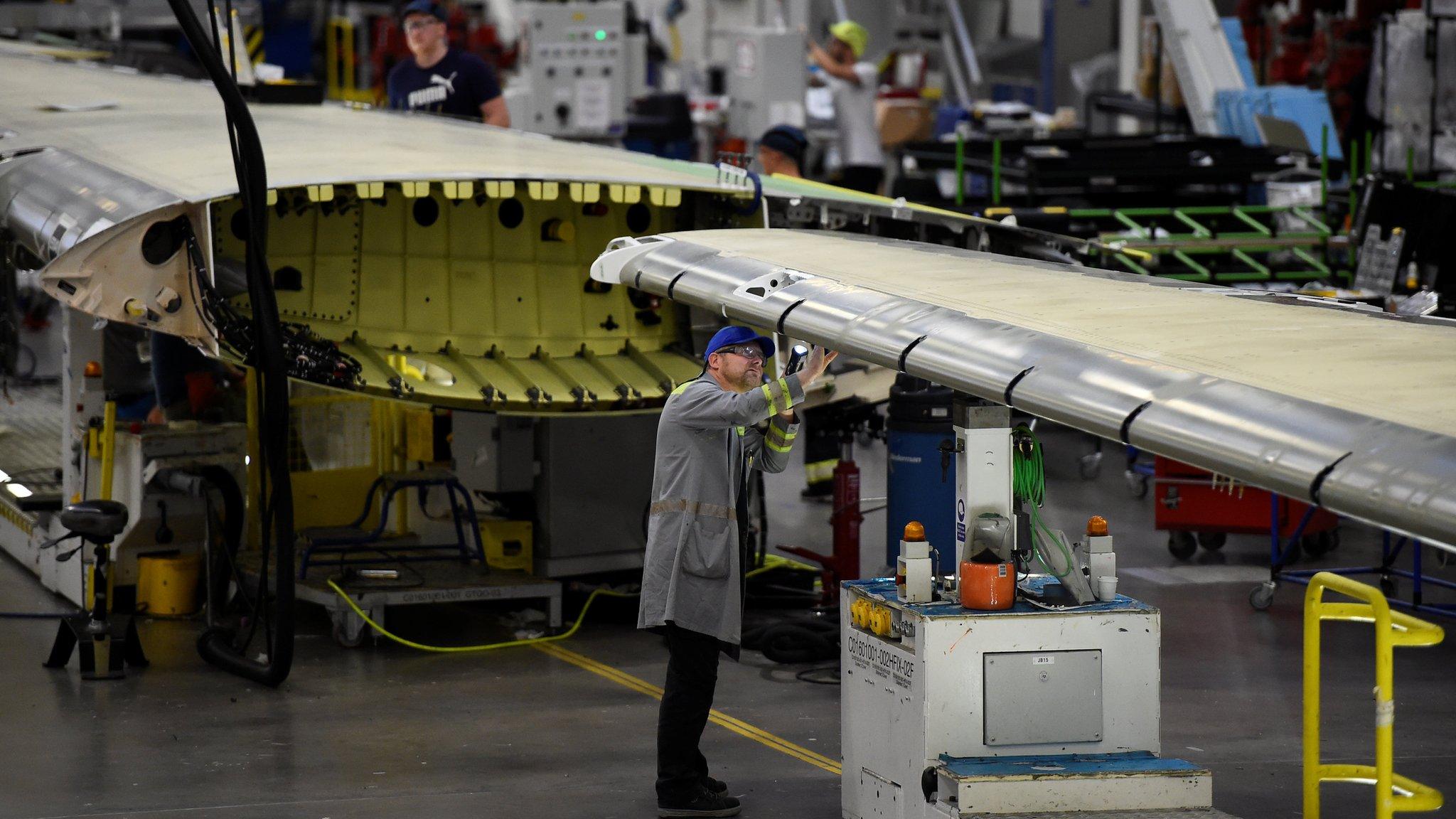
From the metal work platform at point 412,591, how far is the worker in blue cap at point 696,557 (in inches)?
102

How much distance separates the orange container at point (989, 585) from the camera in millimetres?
5273

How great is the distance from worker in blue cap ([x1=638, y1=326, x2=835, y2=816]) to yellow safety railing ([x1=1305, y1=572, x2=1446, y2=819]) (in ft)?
6.12

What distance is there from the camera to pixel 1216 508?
10.2 meters

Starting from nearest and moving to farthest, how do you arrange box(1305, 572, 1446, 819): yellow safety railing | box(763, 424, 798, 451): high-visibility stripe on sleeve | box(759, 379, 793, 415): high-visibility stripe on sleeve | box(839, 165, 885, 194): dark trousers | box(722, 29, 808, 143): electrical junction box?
box(1305, 572, 1446, 819): yellow safety railing
box(759, 379, 793, 415): high-visibility stripe on sleeve
box(763, 424, 798, 451): high-visibility stripe on sleeve
box(839, 165, 885, 194): dark trousers
box(722, 29, 808, 143): electrical junction box

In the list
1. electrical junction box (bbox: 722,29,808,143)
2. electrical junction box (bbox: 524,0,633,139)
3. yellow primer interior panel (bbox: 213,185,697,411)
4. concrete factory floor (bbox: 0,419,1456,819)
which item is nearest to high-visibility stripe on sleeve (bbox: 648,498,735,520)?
concrete factory floor (bbox: 0,419,1456,819)

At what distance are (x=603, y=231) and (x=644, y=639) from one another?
2135mm

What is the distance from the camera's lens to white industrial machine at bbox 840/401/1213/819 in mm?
5105

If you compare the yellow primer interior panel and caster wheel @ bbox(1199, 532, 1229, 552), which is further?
caster wheel @ bbox(1199, 532, 1229, 552)

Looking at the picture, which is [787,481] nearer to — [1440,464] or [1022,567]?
[1022,567]

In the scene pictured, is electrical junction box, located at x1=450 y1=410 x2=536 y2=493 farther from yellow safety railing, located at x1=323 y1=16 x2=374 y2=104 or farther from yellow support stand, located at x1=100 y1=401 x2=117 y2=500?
yellow safety railing, located at x1=323 y1=16 x2=374 y2=104

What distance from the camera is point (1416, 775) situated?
6582 mm

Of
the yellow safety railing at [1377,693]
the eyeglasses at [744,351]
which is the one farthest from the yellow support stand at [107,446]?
the yellow safety railing at [1377,693]

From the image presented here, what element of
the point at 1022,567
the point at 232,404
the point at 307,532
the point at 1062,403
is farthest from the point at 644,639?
the point at 1062,403

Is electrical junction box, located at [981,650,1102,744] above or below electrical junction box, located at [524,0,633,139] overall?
below
